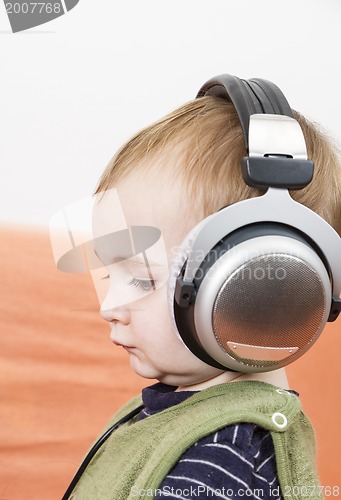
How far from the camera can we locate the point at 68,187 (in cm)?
160

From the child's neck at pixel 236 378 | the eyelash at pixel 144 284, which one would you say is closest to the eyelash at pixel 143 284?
the eyelash at pixel 144 284

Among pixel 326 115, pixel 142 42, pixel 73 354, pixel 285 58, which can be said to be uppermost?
pixel 142 42

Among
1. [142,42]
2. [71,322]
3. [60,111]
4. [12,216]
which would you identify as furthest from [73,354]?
[142,42]

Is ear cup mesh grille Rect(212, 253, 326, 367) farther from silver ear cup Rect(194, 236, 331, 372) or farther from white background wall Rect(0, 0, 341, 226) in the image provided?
white background wall Rect(0, 0, 341, 226)

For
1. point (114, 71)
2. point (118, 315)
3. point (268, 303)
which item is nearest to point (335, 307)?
point (268, 303)

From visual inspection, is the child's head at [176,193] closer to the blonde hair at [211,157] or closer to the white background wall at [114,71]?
the blonde hair at [211,157]

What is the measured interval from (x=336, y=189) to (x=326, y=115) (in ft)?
3.90

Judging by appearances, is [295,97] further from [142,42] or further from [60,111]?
[60,111]

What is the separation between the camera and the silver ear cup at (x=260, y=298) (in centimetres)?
57

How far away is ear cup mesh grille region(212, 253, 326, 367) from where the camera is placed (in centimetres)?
58

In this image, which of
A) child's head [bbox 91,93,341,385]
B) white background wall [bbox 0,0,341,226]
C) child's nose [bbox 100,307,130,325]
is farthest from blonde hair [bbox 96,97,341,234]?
white background wall [bbox 0,0,341,226]

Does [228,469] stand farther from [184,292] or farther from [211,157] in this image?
[211,157]

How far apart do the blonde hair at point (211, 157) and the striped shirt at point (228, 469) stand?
0.20 m

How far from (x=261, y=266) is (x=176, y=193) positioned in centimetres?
12
